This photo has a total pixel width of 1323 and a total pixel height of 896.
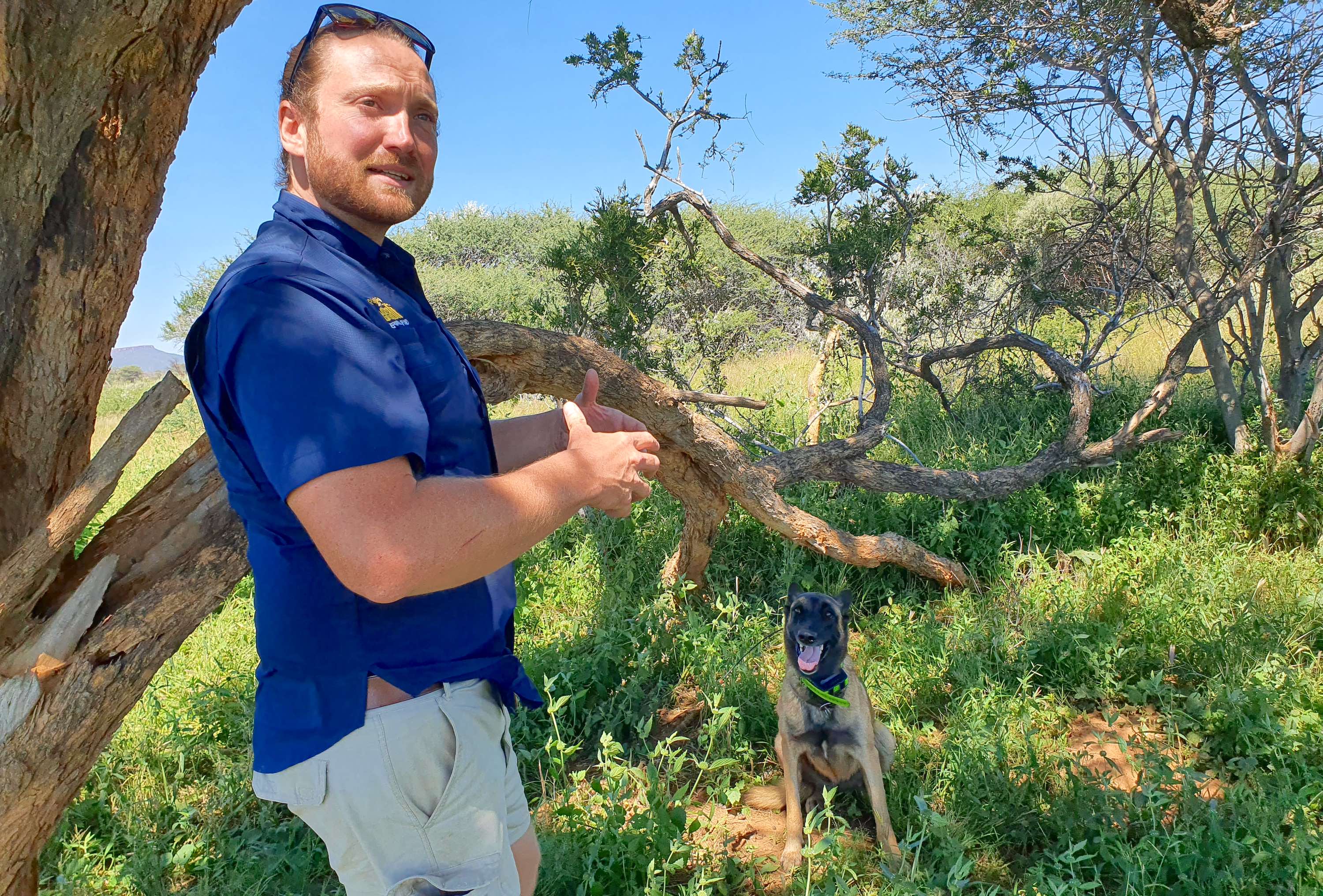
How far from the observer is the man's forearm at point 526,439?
221 cm

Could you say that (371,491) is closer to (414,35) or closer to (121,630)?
(414,35)

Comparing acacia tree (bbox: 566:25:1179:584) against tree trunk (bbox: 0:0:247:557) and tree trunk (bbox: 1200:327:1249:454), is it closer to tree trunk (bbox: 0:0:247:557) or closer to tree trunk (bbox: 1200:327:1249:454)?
tree trunk (bbox: 1200:327:1249:454)

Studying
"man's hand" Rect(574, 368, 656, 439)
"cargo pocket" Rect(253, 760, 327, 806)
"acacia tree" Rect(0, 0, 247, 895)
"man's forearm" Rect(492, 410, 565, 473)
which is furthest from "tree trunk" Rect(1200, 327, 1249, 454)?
"cargo pocket" Rect(253, 760, 327, 806)

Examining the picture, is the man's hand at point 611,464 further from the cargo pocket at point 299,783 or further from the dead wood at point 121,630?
the dead wood at point 121,630

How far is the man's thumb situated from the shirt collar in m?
0.52

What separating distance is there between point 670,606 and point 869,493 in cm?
196

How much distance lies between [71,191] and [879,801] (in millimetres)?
3698

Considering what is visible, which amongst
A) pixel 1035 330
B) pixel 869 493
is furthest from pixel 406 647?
pixel 1035 330

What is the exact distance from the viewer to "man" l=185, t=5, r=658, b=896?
4.32 ft

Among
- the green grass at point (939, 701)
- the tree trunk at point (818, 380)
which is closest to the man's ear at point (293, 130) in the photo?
the green grass at point (939, 701)

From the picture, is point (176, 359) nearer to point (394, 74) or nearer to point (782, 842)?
point (394, 74)

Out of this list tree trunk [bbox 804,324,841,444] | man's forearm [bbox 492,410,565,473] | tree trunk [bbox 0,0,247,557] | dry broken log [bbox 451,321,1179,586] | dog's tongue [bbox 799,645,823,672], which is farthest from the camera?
tree trunk [bbox 804,324,841,444]

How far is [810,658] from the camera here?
12.1 ft

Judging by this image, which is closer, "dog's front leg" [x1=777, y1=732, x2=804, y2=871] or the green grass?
the green grass
